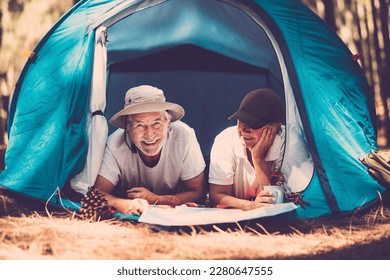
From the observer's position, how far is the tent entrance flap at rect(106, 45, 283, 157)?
4070 millimetres

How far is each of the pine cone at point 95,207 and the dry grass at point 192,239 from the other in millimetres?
59

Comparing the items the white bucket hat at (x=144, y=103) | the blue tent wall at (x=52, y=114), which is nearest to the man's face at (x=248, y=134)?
the white bucket hat at (x=144, y=103)

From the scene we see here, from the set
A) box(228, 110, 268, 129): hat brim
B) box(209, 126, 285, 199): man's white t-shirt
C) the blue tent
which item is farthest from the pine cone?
box(228, 110, 268, 129): hat brim

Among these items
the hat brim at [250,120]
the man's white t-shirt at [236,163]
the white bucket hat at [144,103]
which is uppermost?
the white bucket hat at [144,103]

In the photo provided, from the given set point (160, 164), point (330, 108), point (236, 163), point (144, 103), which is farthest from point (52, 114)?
point (330, 108)

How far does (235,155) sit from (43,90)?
1.23m

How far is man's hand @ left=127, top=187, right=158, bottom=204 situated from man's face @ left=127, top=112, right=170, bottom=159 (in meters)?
0.21

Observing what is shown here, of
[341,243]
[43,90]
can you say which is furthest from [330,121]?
[43,90]

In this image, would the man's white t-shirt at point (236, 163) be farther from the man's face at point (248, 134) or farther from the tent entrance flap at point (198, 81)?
the tent entrance flap at point (198, 81)

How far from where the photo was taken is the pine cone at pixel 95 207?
2750 mm

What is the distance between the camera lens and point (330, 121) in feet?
9.80

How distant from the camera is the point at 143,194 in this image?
2.91 metres
